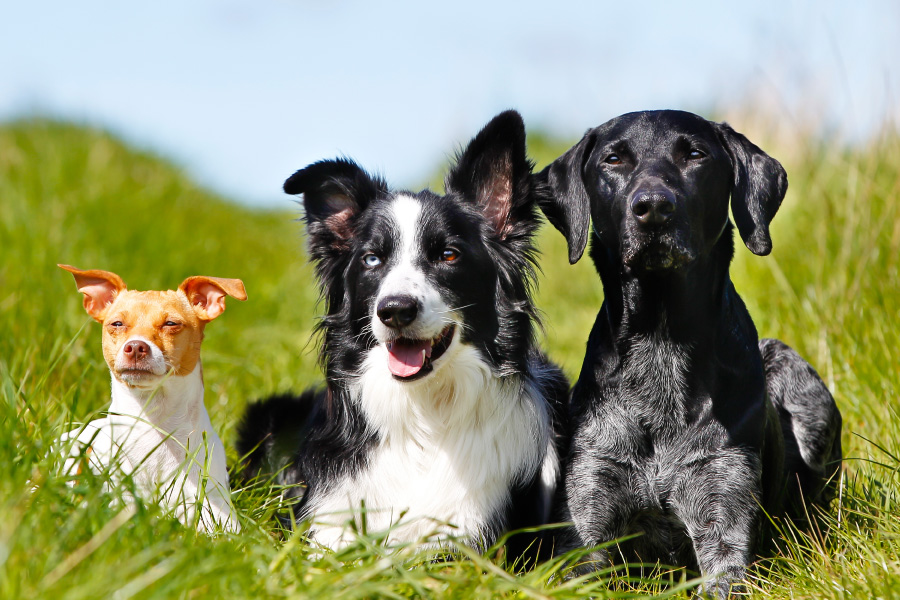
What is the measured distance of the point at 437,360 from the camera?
10.3 feet

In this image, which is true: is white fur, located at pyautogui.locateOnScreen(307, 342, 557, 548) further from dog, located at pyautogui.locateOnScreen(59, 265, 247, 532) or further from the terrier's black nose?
the terrier's black nose

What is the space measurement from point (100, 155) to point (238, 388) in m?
5.83

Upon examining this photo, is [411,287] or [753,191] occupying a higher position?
[753,191]

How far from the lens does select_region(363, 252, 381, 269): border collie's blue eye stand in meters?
3.26

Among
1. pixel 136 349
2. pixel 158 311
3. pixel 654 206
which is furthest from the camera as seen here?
pixel 158 311

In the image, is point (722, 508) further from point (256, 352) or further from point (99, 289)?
point (256, 352)

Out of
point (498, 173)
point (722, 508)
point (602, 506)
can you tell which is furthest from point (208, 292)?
point (722, 508)

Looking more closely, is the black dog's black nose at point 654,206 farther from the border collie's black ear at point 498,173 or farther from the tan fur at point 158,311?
the tan fur at point 158,311

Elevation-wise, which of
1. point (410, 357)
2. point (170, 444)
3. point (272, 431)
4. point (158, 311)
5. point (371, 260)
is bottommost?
point (272, 431)

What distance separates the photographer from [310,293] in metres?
8.93

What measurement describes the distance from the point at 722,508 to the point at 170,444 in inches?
82.3

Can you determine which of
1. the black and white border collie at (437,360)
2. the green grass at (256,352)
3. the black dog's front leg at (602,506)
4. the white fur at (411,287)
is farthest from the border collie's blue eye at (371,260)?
the black dog's front leg at (602,506)

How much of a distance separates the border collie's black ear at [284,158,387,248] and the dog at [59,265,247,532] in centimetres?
52

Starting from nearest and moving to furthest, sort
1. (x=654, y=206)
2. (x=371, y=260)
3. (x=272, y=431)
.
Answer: (x=654, y=206) < (x=371, y=260) < (x=272, y=431)
